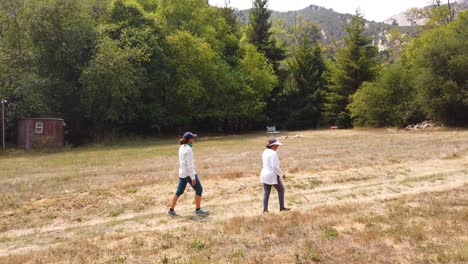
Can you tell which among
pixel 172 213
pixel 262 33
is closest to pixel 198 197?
pixel 172 213

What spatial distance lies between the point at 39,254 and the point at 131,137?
90.8 ft

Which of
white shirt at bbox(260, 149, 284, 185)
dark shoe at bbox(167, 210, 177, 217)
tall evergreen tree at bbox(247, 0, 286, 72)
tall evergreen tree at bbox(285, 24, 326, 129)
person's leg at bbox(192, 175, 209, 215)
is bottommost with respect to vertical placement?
dark shoe at bbox(167, 210, 177, 217)

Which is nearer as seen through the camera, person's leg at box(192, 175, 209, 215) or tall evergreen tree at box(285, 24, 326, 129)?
person's leg at box(192, 175, 209, 215)

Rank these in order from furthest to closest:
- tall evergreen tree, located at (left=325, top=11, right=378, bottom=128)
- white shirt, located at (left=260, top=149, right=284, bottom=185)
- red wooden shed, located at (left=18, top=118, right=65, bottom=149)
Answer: tall evergreen tree, located at (left=325, top=11, right=378, bottom=128) < red wooden shed, located at (left=18, top=118, right=65, bottom=149) < white shirt, located at (left=260, top=149, right=284, bottom=185)

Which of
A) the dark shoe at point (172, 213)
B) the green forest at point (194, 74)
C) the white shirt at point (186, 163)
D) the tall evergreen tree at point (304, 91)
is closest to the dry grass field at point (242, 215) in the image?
the dark shoe at point (172, 213)

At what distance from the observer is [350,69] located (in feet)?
143

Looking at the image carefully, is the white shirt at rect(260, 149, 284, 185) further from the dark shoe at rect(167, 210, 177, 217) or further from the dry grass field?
the dark shoe at rect(167, 210, 177, 217)

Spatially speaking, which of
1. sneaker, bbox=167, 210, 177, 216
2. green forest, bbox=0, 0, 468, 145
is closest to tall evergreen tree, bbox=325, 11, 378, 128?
green forest, bbox=0, 0, 468, 145

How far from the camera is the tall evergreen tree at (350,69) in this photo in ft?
141

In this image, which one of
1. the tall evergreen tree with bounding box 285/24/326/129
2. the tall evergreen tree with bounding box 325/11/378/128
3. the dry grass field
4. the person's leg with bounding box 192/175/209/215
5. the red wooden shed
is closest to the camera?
the dry grass field

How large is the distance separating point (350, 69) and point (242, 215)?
38722 millimetres

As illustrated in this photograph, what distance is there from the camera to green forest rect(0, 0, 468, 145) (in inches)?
1101

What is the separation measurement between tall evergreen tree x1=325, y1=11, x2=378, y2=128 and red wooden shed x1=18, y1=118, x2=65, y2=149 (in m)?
30.4

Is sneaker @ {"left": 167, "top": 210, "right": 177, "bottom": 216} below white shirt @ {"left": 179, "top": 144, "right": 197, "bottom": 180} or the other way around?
below
